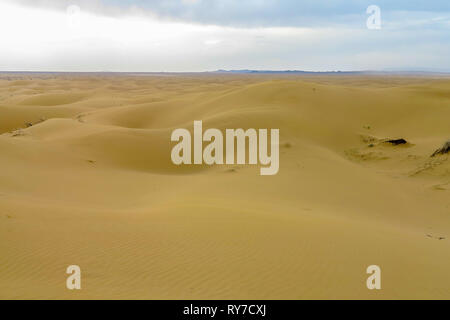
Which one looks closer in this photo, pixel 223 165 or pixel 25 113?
pixel 223 165

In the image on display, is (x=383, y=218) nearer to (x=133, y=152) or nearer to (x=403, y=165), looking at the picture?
(x=403, y=165)

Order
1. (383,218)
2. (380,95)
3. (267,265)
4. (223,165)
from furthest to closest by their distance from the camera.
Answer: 1. (380,95)
2. (223,165)
3. (383,218)
4. (267,265)

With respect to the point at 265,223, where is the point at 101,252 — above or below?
below

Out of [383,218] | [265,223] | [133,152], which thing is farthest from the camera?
[133,152]
